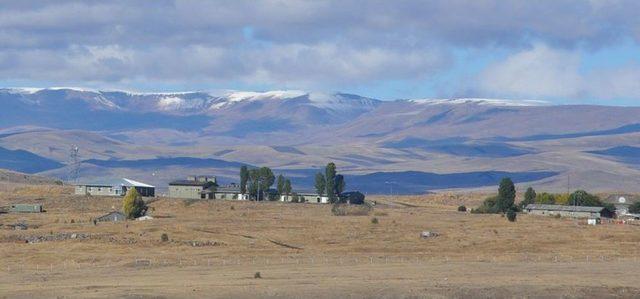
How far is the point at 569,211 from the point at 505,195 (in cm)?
998

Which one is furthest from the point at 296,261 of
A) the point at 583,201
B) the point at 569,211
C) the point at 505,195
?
the point at 583,201

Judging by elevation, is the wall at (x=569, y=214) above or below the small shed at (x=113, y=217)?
above

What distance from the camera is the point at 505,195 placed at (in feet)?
554

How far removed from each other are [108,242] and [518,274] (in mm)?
40453

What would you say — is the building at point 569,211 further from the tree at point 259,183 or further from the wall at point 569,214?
the tree at point 259,183

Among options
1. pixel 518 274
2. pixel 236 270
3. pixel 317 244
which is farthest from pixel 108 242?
pixel 518 274

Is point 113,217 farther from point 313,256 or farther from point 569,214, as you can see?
point 569,214

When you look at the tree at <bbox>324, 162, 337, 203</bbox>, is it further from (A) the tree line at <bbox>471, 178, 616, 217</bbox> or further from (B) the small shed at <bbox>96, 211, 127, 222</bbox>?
(B) the small shed at <bbox>96, 211, 127, 222</bbox>

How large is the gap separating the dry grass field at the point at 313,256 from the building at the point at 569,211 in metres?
18.5

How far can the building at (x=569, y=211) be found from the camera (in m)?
170

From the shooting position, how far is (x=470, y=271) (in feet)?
290

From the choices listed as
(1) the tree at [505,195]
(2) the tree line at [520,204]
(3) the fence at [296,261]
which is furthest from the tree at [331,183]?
(3) the fence at [296,261]

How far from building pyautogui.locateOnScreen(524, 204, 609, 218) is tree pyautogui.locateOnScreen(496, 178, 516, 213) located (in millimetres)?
6107

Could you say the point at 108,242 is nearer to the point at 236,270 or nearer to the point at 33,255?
the point at 33,255
